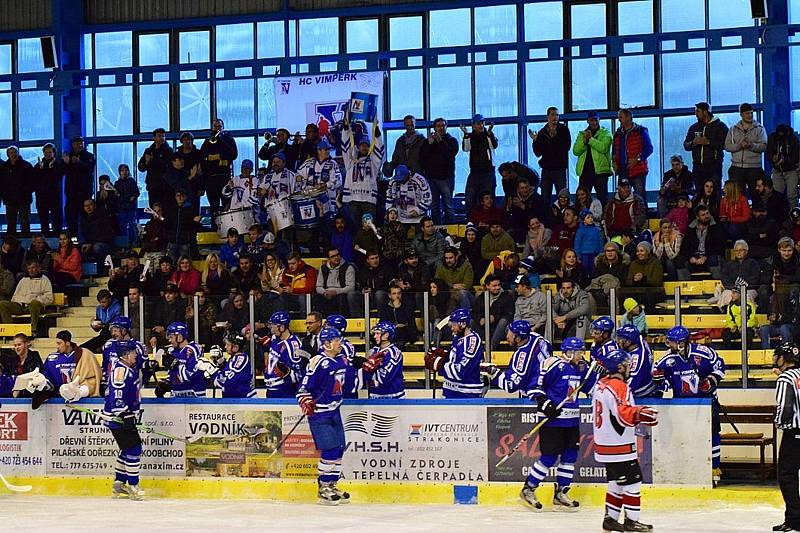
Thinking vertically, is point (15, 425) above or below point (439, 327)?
below

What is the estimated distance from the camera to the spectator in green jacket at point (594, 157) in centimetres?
2134

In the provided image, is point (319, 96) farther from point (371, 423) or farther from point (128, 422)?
point (371, 423)

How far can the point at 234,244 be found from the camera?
70.4 ft

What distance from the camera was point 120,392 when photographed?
52.5ft

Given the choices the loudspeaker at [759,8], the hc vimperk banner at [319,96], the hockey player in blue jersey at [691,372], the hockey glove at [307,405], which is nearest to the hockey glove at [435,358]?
the hockey glove at [307,405]

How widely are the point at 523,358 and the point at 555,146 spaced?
697 centimetres

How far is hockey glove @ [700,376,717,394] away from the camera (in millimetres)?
15594

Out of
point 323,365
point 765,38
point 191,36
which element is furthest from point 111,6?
point 323,365

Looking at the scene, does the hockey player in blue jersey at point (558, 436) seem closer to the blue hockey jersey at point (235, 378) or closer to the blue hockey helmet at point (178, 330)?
the blue hockey jersey at point (235, 378)

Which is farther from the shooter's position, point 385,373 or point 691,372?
point 385,373

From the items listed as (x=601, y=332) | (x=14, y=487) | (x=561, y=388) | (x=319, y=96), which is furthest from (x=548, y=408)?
(x=319, y=96)

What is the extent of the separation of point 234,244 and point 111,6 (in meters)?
7.22

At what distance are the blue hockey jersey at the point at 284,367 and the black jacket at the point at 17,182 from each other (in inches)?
332

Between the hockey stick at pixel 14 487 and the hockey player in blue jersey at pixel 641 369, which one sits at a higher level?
the hockey player in blue jersey at pixel 641 369
